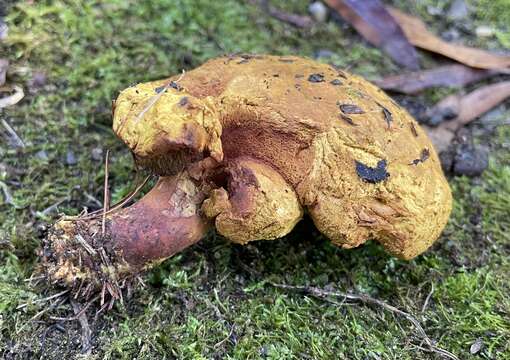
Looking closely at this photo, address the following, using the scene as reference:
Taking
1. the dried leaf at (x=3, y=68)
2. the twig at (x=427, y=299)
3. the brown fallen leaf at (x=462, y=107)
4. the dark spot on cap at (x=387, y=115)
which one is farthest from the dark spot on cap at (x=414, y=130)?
the dried leaf at (x=3, y=68)

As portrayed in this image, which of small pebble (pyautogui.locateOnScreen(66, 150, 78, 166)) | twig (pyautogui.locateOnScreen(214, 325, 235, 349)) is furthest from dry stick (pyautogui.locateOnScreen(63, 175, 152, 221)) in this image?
twig (pyautogui.locateOnScreen(214, 325, 235, 349))

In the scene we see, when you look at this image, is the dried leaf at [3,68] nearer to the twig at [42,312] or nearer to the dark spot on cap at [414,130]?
the twig at [42,312]

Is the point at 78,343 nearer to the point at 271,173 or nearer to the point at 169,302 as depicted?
the point at 169,302

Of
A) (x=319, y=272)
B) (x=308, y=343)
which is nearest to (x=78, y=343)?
(x=308, y=343)

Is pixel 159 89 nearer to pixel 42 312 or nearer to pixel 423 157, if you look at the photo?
pixel 42 312

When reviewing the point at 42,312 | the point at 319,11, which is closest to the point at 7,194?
the point at 42,312

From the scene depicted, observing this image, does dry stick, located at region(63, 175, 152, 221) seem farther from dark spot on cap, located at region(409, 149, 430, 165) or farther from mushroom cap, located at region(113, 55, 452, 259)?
dark spot on cap, located at region(409, 149, 430, 165)
